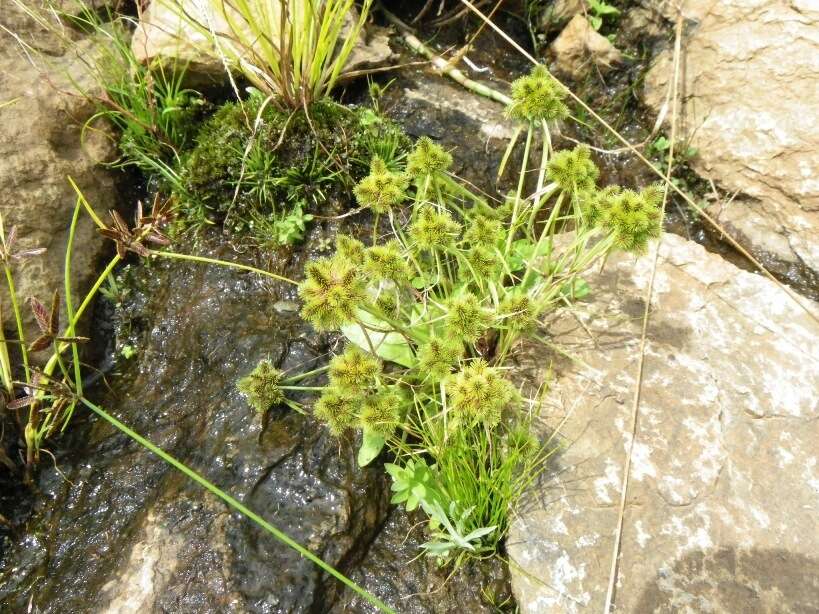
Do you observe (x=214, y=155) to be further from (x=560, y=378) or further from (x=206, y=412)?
(x=560, y=378)

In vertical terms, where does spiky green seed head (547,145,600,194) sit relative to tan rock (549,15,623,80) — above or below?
below

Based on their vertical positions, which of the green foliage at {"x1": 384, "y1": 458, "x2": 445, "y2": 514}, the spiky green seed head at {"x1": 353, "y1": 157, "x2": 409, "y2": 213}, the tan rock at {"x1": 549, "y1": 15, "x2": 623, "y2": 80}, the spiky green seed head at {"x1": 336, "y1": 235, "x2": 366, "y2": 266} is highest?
the tan rock at {"x1": 549, "y1": 15, "x2": 623, "y2": 80}

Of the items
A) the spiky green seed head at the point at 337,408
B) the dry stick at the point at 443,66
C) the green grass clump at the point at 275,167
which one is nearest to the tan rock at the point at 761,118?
the dry stick at the point at 443,66

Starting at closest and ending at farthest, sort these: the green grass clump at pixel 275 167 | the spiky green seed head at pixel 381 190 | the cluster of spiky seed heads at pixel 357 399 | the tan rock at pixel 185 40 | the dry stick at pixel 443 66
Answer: the cluster of spiky seed heads at pixel 357 399 < the spiky green seed head at pixel 381 190 < the green grass clump at pixel 275 167 < the tan rock at pixel 185 40 < the dry stick at pixel 443 66

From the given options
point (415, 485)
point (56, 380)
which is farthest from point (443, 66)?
point (56, 380)

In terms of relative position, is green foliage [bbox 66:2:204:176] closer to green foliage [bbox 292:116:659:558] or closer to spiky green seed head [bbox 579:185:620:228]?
green foliage [bbox 292:116:659:558]

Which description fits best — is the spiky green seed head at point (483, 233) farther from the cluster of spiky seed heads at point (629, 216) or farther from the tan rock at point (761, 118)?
the tan rock at point (761, 118)

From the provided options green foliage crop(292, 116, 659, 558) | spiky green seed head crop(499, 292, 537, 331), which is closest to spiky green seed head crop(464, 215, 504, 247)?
green foliage crop(292, 116, 659, 558)
